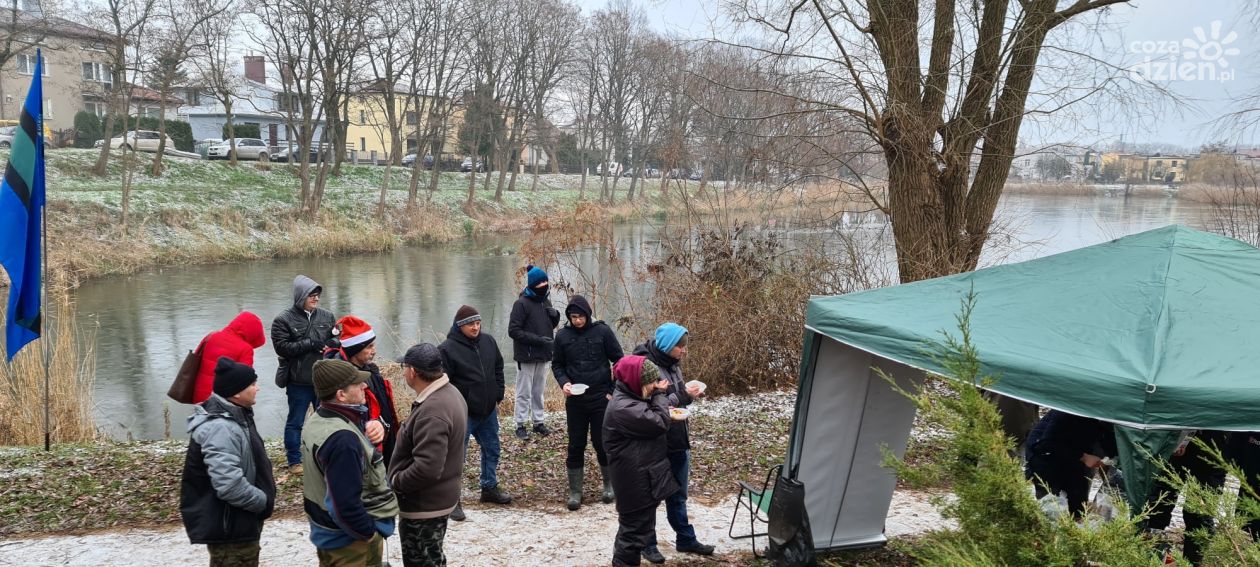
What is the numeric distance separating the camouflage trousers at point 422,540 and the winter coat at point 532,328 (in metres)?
2.95

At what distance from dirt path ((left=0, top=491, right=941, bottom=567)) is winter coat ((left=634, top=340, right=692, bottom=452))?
809mm

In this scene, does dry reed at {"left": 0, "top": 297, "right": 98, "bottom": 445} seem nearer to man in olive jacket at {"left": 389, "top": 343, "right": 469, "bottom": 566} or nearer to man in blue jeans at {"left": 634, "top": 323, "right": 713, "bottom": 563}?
man in olive jacket at {"left": 389, "top": 343, "right": 469, "bottom": 566}

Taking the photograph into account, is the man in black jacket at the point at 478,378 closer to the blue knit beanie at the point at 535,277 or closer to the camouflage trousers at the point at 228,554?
the blue knit beanie at the point at 535,277

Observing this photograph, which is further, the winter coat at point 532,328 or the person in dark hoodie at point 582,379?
the winter coat at point 532,328

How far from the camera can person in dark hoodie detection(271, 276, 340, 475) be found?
6.21 meters

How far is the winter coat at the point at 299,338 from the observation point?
6.20 metres

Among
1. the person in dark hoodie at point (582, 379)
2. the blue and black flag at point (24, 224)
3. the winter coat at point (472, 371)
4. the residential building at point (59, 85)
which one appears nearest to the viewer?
the winter coat at point (472, 371)

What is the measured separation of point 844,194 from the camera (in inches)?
461

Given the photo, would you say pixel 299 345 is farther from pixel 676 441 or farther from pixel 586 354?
pixel 676 441

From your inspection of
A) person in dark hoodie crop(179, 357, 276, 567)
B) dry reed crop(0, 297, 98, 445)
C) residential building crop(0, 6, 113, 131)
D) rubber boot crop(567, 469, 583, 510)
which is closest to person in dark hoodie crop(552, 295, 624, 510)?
rubber boot crop(567, 469, 583, 510)

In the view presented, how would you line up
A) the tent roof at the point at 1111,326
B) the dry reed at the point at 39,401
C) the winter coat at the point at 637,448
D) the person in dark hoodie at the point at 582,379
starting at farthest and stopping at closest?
the dry reed at the point at 39,401, the person in dark hoodie at the point at 582,379, the winter coat at the point at 637,448, the tent roof at the point at 1111,326

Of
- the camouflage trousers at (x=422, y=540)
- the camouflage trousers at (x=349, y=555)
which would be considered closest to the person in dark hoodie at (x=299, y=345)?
the camouflage trousers at (x=422, y=540)

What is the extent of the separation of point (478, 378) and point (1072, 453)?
154 inches

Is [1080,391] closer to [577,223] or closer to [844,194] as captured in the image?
[844,194]
